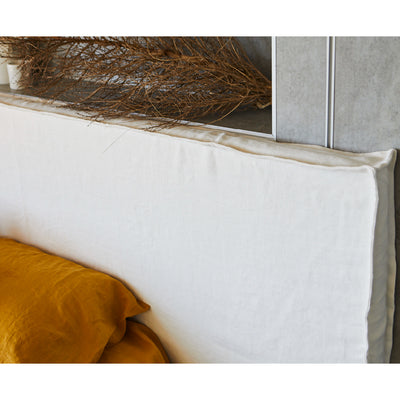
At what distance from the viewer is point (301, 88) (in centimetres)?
90

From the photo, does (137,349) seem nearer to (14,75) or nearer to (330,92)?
(330,92)

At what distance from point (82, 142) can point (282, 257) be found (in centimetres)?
58

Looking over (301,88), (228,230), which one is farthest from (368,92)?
(228,230)

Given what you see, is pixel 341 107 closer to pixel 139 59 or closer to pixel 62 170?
pixel 139 59

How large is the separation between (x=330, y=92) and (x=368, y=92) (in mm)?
66

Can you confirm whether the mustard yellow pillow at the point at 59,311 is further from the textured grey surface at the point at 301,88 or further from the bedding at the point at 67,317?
the textured grey surface at the point at 301,88

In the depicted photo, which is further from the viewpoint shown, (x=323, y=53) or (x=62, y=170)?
(x=62, y=170)

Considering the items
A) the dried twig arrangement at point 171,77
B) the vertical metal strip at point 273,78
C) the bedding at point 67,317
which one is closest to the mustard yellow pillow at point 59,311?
the bedding at point 67,317

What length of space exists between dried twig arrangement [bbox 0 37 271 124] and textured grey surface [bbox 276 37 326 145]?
6.0 inches

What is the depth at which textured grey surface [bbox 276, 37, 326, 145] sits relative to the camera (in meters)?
0.87

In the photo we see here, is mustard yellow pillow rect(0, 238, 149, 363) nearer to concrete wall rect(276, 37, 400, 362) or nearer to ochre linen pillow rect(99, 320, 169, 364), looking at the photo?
ochre linen pillow rect(99, 320, 169, 364)
